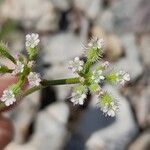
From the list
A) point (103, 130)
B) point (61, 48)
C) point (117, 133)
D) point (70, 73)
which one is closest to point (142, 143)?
point (117, 133)

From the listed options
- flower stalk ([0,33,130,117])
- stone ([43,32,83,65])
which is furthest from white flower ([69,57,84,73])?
stone ([43,32,83,65])

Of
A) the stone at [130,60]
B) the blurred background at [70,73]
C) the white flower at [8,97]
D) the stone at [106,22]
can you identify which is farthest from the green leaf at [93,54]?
the stone at [106,22]

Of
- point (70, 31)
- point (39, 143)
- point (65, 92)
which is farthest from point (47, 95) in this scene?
point (70, 31)

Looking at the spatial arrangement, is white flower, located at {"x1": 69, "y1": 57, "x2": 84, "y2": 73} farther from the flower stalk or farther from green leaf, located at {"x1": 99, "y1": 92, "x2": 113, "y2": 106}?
green leaf, located at {"x1": 99, "y1": 92, "x2": 113, "y2": 106}

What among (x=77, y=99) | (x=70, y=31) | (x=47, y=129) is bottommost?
(x=77, y=99)

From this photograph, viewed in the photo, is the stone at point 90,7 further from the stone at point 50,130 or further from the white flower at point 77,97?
the white flower at point 77,97

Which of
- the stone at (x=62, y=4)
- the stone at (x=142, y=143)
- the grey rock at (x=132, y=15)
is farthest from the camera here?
the stone at (x=62, y=4)

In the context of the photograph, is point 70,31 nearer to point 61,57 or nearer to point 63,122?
point 61,57

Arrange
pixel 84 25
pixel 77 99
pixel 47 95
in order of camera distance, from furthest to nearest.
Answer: pixel 84 25, pixel 47 95, pixel 77 99

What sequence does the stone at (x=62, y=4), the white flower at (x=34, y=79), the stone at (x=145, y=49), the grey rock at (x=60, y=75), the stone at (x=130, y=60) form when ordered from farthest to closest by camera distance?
the stone at (x=62, y=4) → the stone at (x=145, y=49) → the stone at (x=130, y=60) → the grey rock at (x=60, y=75) → the white flower at (x=34, y=79)

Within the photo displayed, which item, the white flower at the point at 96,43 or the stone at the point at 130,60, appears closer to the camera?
the white flower at the point at 96,43
